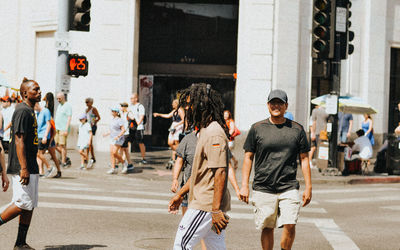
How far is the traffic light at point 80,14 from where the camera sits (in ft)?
46.2

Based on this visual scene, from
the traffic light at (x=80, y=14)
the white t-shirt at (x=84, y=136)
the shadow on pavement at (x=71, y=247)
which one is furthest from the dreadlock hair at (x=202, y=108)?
the white t-shirt at (x=84, y=136)

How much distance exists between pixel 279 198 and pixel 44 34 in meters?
19.1

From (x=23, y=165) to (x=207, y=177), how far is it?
2594mm

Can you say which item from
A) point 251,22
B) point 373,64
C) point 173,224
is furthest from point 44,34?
point 173,224

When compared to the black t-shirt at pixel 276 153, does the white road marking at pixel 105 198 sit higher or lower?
lower

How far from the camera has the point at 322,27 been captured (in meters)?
16.0

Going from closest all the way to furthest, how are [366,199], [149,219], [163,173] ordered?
[149,219] < [366,199] < [163,173]

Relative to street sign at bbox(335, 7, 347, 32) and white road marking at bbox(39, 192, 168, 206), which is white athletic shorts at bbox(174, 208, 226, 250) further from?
A: street sign at bbox(335, 7, 347, 32)

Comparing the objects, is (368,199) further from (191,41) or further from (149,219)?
(191,41)

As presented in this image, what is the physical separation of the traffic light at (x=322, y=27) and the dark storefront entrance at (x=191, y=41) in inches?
256

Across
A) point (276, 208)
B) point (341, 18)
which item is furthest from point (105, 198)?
point (341, 18)

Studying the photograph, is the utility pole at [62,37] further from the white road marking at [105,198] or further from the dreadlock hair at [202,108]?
the dreadlock hair at [202,108]

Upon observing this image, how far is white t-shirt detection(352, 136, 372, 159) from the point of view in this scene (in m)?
18.1

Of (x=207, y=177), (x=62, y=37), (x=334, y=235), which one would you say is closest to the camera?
(x=207, y=177)
